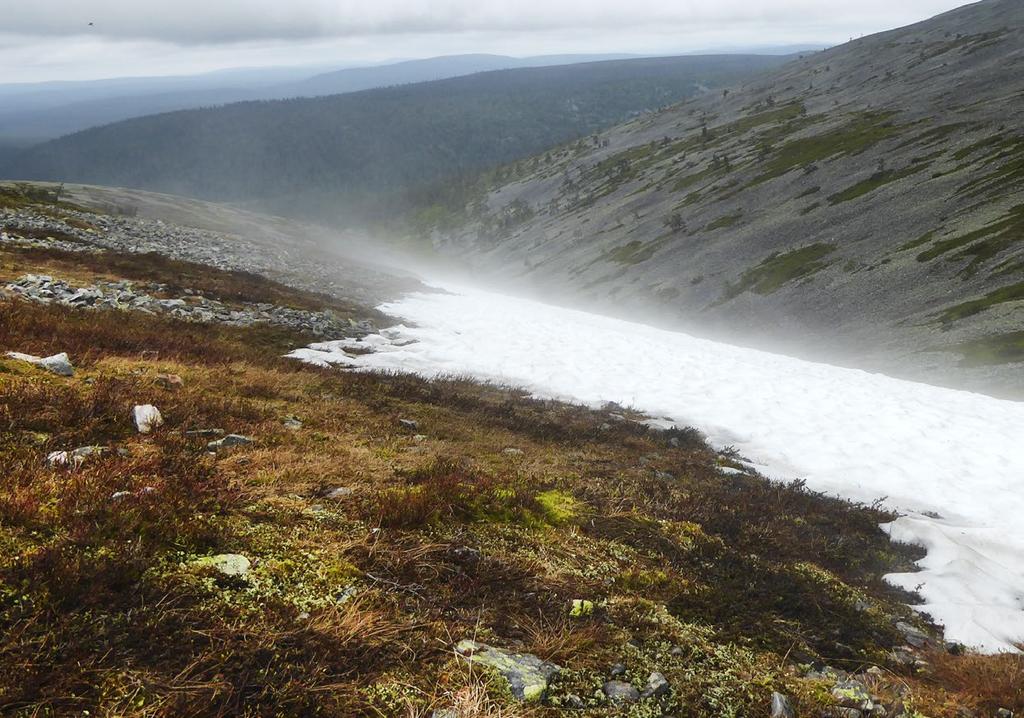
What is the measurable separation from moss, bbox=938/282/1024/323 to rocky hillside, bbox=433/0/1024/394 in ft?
0.72

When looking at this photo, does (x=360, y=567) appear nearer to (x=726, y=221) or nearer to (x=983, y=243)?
(x=983, y=243)

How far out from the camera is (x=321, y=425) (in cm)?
953

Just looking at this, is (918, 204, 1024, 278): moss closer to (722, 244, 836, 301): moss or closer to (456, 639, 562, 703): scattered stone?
(722, 244, 836, 301): moss

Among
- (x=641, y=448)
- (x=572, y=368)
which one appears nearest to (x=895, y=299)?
(x=572, y=368)

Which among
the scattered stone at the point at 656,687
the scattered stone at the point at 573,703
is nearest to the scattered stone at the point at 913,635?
the scattered stone at the point at 656,687

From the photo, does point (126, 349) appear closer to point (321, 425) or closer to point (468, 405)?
point (321, 425)

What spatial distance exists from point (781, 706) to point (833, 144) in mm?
116786

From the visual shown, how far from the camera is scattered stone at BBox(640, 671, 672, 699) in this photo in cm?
424

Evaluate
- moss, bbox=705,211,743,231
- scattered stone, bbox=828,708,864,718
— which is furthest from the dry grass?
moss, bbox=705,211,743,231

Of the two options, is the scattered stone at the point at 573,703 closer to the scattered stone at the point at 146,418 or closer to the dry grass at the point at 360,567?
the dry grass at the point at 360,567

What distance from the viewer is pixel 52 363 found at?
8648 millimetres

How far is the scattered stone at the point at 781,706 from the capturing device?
13.8 ft

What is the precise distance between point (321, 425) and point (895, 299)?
61.0 meters

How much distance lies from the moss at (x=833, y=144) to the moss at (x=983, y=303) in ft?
173
